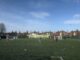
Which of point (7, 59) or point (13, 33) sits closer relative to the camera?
point (7, 59)

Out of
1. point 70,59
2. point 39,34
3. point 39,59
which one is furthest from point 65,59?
point 39,34

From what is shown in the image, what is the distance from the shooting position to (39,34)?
175125 millimetres

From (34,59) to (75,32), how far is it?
143005 mm

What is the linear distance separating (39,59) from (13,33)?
135 meters

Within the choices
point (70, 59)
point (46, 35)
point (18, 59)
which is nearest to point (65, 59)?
point (70, 59)

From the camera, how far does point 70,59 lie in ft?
58.7

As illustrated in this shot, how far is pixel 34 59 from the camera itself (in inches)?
698

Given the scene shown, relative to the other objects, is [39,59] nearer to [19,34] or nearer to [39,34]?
[19,34]

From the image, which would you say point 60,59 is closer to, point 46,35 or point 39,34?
point 46,35

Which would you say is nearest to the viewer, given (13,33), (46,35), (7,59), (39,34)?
(7,59)

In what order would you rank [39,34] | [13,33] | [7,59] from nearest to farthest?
[7,59] → [13,33] → [39,34]

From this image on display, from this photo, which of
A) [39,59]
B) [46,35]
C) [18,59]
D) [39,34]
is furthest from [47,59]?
[39,34]

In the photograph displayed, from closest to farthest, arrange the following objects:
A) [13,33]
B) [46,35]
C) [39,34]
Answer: [13,33] → [46,35] → [39,34]

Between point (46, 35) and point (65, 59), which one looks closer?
point (65, 59)
